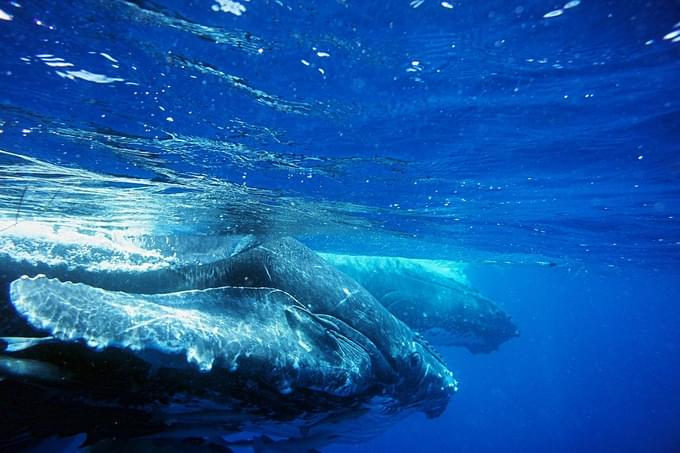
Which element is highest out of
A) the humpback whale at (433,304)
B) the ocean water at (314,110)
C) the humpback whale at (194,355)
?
the ocean water at (314,110)

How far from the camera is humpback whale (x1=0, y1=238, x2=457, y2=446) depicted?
344 cm

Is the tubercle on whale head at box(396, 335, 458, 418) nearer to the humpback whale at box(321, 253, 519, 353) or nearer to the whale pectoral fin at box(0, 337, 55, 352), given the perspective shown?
the whale pectoral fin at box(0, 337, 55, 352)

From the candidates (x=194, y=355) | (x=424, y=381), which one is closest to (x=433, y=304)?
(x=424, y=381)

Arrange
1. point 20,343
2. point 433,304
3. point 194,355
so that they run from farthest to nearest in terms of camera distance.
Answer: point 433,304, point 194,355, point 20,343

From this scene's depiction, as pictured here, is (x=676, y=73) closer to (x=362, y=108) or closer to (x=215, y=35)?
(x=362, y=108)

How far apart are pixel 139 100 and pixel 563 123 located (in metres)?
7.96

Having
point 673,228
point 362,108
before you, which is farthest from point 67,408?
point 673,228

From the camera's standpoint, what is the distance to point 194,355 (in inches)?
142

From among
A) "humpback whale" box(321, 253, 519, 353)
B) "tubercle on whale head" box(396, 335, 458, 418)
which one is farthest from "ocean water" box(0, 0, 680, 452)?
"humpback whale" box(321, 253, 519, 353)

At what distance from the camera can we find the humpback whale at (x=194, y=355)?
136 inches

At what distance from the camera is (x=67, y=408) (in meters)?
Answer: 4.18

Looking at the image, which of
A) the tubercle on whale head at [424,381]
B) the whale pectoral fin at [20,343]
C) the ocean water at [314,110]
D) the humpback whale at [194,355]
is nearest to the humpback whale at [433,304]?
the ocean water at [314,110]

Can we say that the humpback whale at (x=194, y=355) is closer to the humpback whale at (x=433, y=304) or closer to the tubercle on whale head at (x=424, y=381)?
the tubercle on whale head at (x=424, y=381)

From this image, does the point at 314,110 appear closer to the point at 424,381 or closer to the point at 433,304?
the point at 424,381
